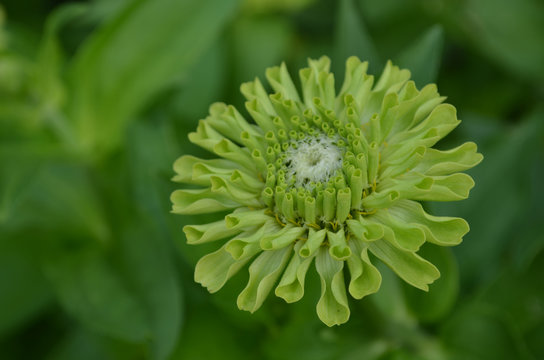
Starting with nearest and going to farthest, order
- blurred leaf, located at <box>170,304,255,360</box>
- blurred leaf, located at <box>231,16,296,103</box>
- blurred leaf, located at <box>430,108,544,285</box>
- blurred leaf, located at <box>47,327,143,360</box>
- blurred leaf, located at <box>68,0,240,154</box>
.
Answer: blurred leaf, located at <box>170,304,255,360</box> → blurred leaf, located at <box>430,108,544,285</box> → blurred leaf, located at <box>68,0,240,154</box> → blurred leaf, located at <box>47,327,143,360</box> → blurred leaf, located at <box>231,16,296,103</box>

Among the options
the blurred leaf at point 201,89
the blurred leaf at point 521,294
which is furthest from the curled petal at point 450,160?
the blurred leaf at point 201,89

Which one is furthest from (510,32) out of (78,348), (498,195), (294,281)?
(78,348)

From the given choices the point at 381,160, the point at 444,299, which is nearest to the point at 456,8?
the point at 444,299

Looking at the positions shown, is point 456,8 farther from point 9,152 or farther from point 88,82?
point 9,152

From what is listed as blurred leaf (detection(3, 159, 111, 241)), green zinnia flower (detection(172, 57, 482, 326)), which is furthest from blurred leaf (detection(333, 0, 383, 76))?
blurred leaf (detection(3, 159, 111, 241))

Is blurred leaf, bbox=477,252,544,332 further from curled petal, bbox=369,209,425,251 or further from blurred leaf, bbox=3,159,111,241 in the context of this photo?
blurred leaf, bbox=3,159,111,241

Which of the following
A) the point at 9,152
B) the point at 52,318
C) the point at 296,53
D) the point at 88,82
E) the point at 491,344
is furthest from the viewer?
the point at 296,53

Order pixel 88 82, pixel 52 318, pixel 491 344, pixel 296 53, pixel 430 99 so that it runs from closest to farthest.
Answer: pixel 430 99, pixel 491 344, pixel 88 82, pixel 52 318, pixel 296 53
